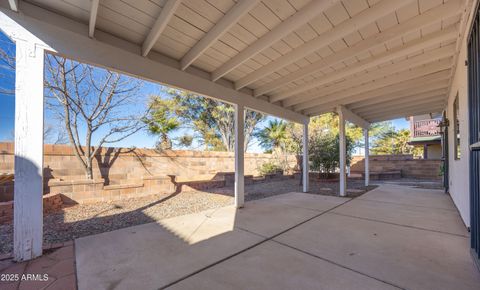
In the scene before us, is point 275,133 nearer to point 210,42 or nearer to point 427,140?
point 427,140

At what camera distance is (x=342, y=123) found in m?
6.04

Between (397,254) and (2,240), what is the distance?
491 cm

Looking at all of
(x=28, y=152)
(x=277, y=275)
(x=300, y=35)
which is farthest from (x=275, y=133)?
(x=28, y=152)

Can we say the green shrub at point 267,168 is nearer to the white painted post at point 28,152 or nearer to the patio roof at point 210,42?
the patio roof at point 210,42

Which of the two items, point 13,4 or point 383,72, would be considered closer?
point 13,4

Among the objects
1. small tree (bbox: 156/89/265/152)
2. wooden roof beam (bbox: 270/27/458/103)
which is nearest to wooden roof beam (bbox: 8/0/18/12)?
wooden roof beam (bbox: 270/27/458/103)

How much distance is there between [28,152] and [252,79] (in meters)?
3.45

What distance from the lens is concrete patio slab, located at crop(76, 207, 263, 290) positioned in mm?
1920

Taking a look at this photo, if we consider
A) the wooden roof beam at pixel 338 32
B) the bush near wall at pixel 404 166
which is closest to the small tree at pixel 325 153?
the bush near wall at pixel 404 166

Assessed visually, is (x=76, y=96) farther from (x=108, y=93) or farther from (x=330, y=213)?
(x=330, y=213)

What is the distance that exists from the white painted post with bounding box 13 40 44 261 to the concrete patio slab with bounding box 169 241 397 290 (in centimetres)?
179

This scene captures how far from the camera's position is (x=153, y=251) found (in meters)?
2.46

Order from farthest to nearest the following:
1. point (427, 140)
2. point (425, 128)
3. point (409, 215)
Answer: point (425, 128)
point (427, 140)
point (409, 215)

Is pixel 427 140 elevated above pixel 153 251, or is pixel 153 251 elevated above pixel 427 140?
pixel 427 140
